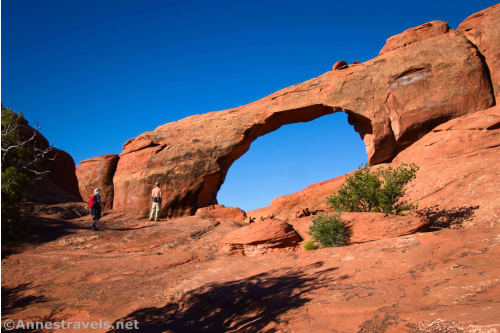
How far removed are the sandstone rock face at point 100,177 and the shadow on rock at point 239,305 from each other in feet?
60.8

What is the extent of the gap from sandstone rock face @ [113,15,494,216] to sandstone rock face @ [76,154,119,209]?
1.66m

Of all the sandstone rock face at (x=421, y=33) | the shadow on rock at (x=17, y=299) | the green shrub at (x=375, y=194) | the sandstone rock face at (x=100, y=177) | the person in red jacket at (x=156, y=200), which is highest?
the sandstone rock face at (x=421, y=33)

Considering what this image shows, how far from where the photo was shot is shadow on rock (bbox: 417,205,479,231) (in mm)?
11584

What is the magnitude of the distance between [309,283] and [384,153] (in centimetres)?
1498

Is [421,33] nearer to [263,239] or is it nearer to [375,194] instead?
[375,194]

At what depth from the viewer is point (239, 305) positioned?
812 cm

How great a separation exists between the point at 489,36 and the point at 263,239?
18913 millimetres

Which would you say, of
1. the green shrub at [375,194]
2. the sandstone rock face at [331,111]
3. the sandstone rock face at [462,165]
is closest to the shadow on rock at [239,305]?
the green shrub at [375,194]

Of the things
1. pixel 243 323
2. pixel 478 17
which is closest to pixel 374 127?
pixel 478 17

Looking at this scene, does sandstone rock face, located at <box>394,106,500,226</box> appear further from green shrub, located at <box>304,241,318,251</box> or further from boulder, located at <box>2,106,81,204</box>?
boulder, located at <box>2,106,81,204</box>

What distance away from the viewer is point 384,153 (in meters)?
21.0

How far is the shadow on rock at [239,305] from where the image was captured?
24.2 feet

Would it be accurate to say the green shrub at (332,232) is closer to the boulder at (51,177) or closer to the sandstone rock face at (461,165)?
the sandstone rock face at (461,165)

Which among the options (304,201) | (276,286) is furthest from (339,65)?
(276,286)
